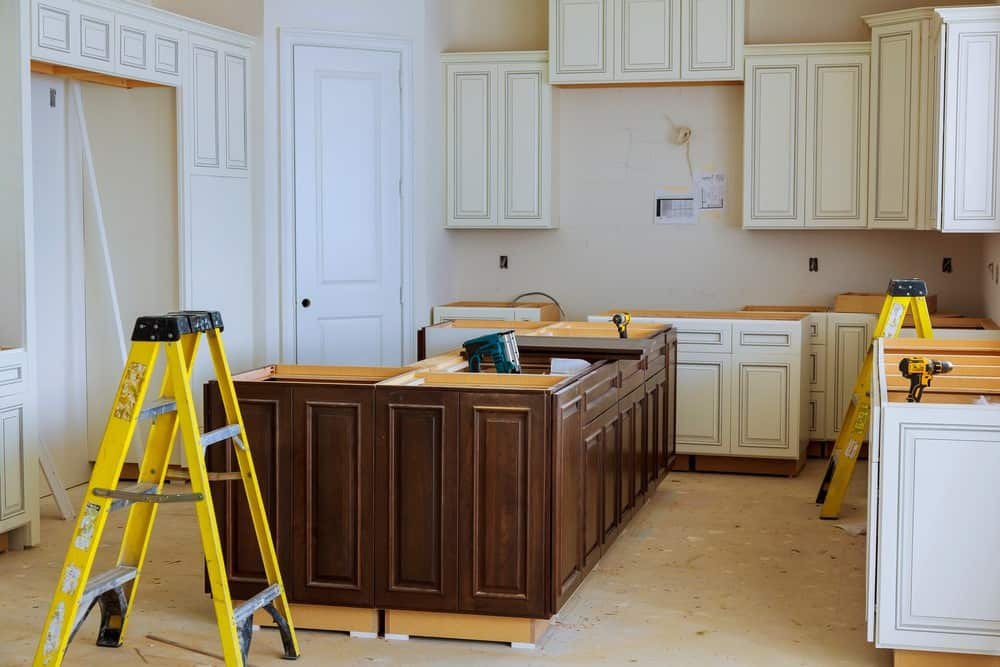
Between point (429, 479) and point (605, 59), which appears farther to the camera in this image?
point (605, 59)

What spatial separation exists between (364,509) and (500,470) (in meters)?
0.49

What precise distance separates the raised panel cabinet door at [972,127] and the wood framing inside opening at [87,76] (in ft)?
13.2

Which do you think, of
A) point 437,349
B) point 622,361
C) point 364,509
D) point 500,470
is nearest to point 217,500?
point 364,509

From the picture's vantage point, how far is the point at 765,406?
272 inches

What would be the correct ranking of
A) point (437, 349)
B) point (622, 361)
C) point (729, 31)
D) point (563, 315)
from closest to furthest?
point (622, 361), point (437, 349), point (729, 31), point (563, 315)

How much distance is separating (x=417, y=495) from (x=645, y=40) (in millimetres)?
4256

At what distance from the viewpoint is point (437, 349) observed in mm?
6738

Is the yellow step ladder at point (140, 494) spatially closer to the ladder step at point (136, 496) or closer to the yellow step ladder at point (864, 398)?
the ladder step at point (136, 496)

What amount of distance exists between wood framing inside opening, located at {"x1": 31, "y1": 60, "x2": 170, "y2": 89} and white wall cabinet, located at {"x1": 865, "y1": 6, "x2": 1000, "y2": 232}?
13.2 feet

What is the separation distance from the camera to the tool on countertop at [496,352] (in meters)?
4.89

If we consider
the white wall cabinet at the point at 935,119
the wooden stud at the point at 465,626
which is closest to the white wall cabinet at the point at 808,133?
the white wall cabinet at the point at 935,119

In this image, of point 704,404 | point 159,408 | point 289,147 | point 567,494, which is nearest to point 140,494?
point 159,408

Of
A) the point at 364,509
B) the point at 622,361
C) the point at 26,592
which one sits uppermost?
the point at 622,361

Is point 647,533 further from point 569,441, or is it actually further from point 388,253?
point 388,253
